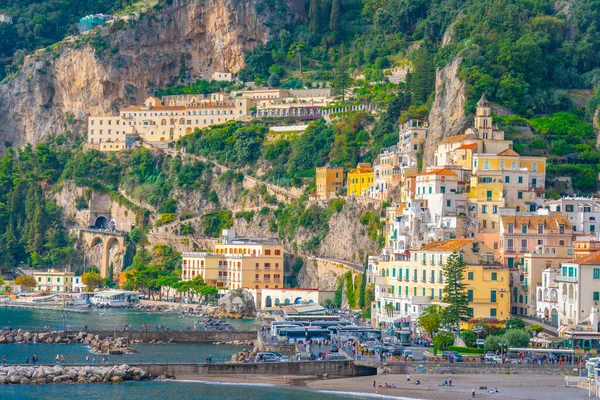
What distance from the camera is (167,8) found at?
174250mm

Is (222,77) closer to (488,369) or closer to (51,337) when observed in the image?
(51,337)

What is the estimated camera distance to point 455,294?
88562 mm

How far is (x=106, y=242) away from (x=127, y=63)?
97.7ft

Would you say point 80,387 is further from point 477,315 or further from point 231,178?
point 231,178

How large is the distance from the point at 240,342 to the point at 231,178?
2038 inches

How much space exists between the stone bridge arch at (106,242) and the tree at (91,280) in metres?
5.14

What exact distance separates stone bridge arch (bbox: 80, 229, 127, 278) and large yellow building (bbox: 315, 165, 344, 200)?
25527 millimetres

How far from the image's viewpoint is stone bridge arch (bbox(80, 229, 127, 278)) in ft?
485

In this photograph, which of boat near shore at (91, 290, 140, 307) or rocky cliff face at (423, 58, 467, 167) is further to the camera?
boat near shore at (91, 290, 140, 307)

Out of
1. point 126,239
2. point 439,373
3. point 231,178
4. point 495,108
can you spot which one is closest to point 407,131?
point 495,108

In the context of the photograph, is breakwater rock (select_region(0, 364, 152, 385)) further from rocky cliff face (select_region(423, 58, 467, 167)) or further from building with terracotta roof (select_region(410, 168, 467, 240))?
rocky cliff face (select_region(423, 58, 467, 167))

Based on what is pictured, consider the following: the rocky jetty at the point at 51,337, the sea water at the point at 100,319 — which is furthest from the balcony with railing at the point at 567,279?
the rocky jetty at the point at 51,337

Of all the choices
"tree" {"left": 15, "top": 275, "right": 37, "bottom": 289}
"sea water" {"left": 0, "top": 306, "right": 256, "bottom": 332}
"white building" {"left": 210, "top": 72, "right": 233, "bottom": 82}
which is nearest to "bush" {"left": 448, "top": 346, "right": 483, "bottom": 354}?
"sea water" {"left": 0, "top": 306, "right": 256, "bottom": 332}

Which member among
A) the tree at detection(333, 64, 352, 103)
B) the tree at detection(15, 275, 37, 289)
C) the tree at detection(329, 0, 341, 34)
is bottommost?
the tree at detection(15, 275, 37, 289)
